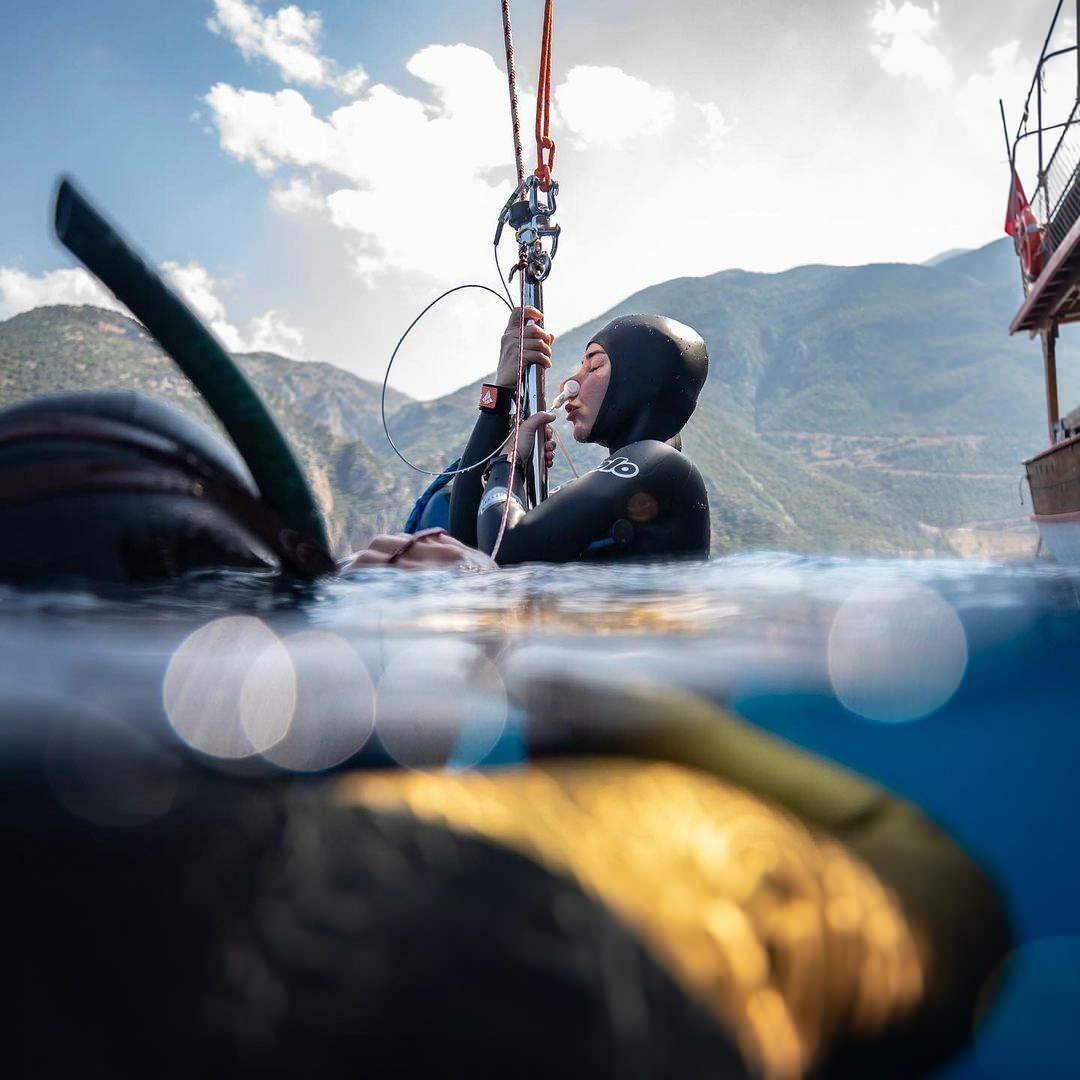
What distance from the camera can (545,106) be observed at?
475 centimetres

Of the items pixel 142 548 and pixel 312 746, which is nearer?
pixel 312 746

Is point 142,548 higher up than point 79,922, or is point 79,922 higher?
point 142,548

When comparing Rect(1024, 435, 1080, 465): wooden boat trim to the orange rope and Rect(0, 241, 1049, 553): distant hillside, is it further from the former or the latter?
Rect(0, 241, 1049, 553): distant hillside

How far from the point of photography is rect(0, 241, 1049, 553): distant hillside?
61719mm

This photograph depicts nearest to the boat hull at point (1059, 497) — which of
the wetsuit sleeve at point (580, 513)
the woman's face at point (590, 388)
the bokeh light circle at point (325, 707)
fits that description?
the woman's face at point (590, 388)

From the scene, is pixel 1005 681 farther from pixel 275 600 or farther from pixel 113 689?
pixel 275 600

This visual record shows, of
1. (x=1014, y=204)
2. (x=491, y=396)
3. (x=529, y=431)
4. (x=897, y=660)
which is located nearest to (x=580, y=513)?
(x=529, y=431)

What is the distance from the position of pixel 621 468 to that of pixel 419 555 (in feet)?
3.69

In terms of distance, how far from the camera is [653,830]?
0.89 meters

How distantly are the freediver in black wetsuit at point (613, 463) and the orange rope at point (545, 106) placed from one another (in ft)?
3.23

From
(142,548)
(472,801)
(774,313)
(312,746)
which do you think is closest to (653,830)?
(472,801)

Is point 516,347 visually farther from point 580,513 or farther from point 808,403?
point 808,403

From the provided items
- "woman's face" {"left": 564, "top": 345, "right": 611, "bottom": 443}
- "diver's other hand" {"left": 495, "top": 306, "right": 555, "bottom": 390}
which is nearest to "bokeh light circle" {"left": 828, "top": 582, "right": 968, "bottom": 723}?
"woman's face" {"left": 564, "top": 345, "right": 611, "bottom": 443}

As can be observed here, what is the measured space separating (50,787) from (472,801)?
1.49 ft
